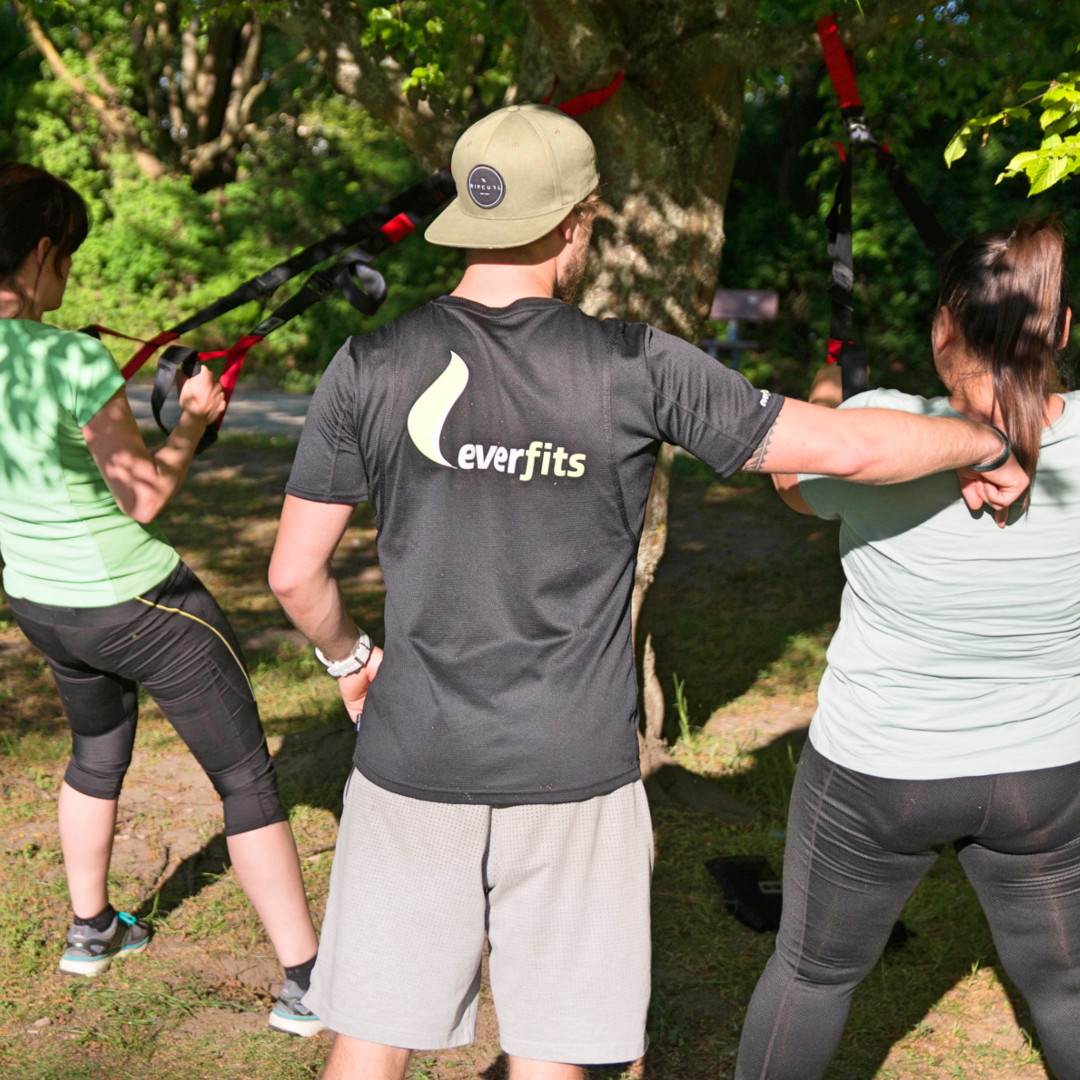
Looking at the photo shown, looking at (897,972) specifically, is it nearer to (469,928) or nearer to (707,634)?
(469,928)

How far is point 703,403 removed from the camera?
1913 millimetres

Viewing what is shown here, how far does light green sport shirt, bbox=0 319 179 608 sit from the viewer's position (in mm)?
2748

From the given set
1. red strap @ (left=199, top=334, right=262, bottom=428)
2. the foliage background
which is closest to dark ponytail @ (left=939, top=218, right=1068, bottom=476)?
red strap @ (left=199, top=334, right=262, bottom=428)

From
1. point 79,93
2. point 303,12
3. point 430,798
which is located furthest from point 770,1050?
point 79,93

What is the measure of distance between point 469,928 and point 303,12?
3.53 meters

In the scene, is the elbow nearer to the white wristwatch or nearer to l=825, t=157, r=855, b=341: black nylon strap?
l=825, t=157, r=855, b=341: black nylon strap

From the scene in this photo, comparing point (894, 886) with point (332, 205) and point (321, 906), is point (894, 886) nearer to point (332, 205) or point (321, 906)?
point (321, 906)

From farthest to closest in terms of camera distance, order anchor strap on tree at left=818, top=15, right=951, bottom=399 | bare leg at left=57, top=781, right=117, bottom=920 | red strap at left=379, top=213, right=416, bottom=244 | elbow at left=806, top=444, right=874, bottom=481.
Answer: bare leg at left=57, top=781, right=117, bottom=920 → red strap at left=379, top=213, right=416, bottom=244 → anchor strap on tree at left=818, top=15, right=951, bottom=399 → elbow at left=806, top=444, right=874, bottom=481

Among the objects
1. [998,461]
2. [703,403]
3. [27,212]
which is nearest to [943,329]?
[998,461]

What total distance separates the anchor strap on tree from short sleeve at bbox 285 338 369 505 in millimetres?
990

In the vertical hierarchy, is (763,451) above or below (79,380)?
above

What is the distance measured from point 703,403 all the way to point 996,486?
55cm

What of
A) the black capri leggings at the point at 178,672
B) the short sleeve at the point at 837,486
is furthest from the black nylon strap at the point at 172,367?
the short sleeve at the point at 837,486

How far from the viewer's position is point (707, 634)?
6.57m
